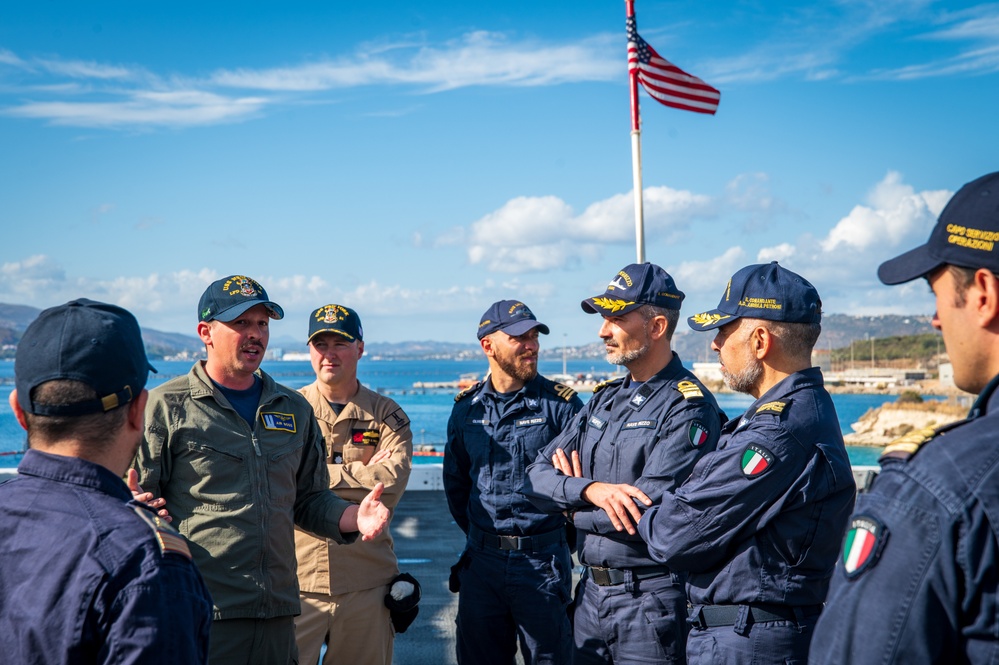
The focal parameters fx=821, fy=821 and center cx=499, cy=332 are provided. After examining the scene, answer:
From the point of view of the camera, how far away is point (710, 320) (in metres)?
3.33

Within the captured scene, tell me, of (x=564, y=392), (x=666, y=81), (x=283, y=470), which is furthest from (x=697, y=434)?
(x=666, y=81)

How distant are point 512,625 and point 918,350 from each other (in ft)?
448

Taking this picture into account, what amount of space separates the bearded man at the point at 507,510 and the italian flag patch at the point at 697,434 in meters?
0.72

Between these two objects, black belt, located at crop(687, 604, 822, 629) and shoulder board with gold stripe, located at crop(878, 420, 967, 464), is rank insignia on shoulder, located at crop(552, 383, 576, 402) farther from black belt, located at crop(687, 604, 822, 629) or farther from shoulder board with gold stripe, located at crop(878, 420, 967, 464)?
shoulder board with gold stripe, located at crop(878, 420, 967, 464)

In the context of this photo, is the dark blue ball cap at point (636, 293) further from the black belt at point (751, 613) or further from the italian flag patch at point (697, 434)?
the black belt at point (751, 613)

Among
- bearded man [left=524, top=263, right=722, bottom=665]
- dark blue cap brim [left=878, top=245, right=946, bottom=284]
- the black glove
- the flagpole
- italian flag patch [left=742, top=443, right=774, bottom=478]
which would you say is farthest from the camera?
the flagpole

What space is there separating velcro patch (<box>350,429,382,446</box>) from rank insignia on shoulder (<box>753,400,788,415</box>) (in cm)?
233

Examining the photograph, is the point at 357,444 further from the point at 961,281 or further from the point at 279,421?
the point at 961,281

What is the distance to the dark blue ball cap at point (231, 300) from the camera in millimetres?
3596

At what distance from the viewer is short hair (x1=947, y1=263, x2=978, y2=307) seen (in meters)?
1.59

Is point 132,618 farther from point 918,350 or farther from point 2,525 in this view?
point 918,350

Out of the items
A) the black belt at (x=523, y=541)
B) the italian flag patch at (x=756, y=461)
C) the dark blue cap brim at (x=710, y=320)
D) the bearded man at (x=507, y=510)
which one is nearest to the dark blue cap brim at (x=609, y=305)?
the dark blue cap brim at (x=710, y=320)

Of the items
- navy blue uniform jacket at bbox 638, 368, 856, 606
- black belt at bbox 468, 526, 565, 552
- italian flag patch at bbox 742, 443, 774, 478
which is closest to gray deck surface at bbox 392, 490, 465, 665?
black belt at bbox 468, 526, 565, 552

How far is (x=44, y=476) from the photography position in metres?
1.74
